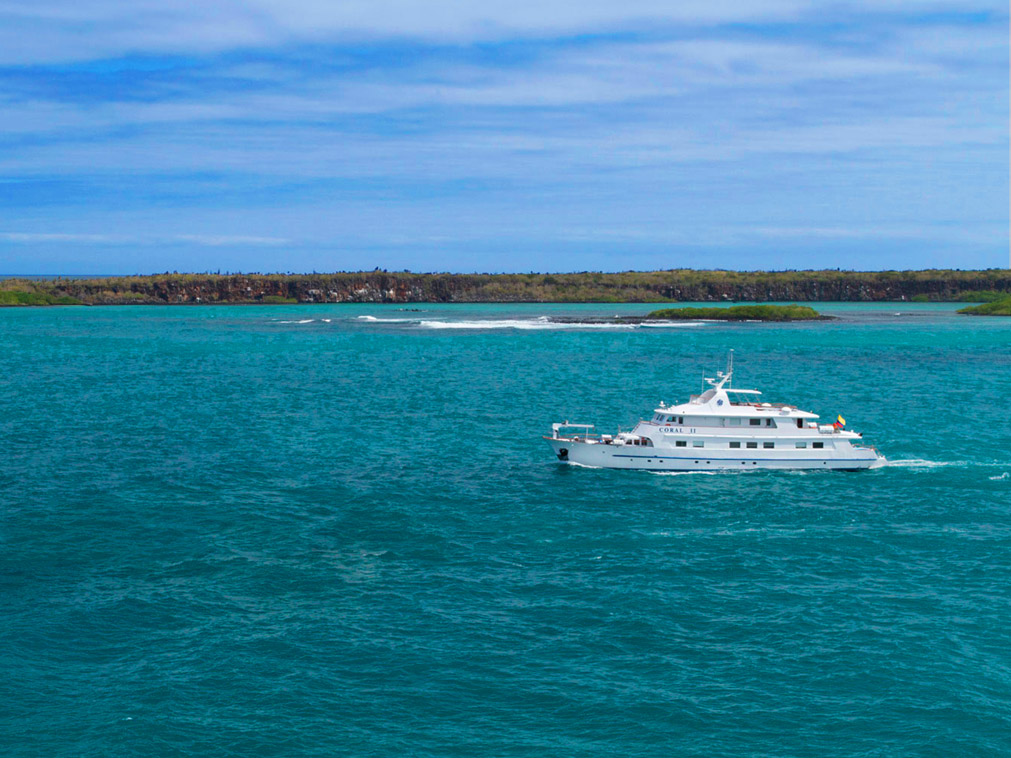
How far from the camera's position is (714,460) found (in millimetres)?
60031

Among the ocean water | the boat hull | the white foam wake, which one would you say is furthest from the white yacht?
the white foam wake

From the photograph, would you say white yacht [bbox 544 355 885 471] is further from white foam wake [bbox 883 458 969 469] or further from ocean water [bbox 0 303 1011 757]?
white foam wake [bbox 883 458 969 469]

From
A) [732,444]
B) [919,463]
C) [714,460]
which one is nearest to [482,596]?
[714,460]

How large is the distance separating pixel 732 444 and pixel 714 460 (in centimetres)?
162

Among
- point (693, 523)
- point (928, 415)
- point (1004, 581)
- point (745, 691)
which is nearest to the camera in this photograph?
point (745, 691)

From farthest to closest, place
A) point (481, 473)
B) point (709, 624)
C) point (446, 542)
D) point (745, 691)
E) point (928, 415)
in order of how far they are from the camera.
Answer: point (928, 415) → point (481, 473) → point (446, 542) → point (709, 624) → point (745, 691)

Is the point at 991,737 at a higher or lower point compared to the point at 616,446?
lower

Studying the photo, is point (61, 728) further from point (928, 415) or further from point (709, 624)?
point (928, 415)

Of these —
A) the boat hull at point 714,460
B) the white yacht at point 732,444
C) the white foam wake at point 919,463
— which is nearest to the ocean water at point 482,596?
the white foam wake at point 919,463

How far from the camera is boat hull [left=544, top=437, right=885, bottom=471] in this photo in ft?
197

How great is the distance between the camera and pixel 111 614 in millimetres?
35969

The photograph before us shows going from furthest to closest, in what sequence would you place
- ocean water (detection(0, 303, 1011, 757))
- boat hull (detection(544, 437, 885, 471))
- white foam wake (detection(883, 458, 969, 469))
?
white foam wake (detection(883, 458, 969, 469)) → boat hull (detection(544, 437, 885, 471)) → ocean water (detection(0, 303, 1011, 757))

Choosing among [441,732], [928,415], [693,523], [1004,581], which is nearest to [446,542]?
[693,523]

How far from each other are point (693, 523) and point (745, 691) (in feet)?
59.4
